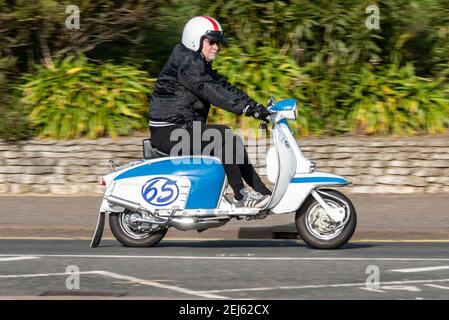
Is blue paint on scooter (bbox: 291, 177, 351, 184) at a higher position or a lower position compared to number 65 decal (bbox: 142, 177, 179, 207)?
higher

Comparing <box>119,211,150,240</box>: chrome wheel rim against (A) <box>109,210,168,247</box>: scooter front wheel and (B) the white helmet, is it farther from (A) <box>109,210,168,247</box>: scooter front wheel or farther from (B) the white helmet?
(B) the white helmet

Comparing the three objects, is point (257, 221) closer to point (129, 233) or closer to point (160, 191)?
point (129, 233)

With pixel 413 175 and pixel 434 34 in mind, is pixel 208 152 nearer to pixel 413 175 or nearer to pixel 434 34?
pixel 413 175

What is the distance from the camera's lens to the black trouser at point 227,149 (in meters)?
10.1

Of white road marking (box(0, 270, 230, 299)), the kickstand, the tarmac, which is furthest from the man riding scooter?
white road marking (box(0, 270, 230, 299))

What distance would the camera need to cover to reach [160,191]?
1014cm

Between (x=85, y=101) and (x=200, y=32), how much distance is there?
Result: 476cm

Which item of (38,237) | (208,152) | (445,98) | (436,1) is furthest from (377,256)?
(436,1)

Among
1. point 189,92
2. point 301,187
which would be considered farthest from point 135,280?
point 189,92

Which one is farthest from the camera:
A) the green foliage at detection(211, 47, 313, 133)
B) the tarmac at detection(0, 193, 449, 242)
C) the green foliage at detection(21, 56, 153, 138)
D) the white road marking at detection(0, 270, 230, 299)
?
the green foliage at detection(211, 47, 313, 133)

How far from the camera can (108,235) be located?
11.7 meters

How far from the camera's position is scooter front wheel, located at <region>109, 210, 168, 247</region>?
34.1 ft

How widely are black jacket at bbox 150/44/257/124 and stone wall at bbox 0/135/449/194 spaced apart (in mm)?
3783
